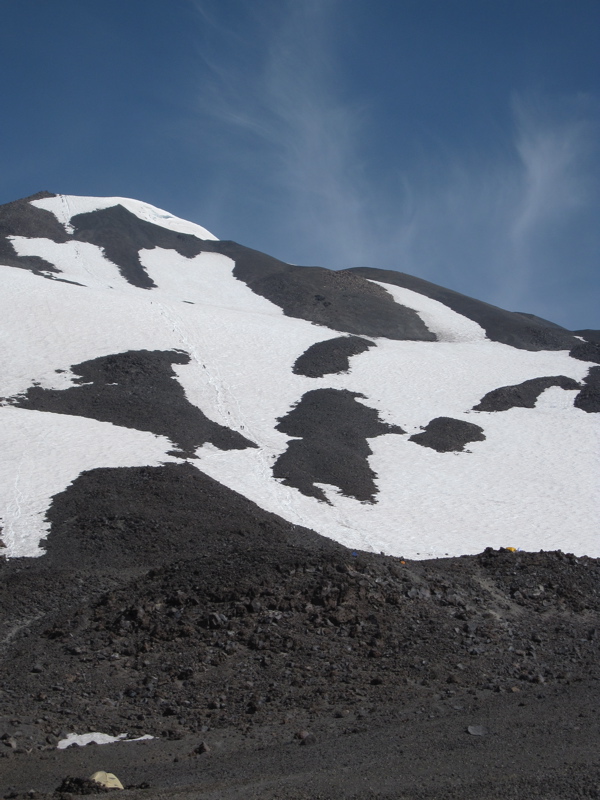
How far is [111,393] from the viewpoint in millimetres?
36656

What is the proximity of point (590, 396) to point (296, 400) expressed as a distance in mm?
22053

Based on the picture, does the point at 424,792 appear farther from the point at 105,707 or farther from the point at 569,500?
the point at 569,500

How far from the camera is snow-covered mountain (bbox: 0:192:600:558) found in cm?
2645

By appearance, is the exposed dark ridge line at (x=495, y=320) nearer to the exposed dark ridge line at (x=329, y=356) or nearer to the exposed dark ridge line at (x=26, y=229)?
the exposed dark ridge line at (x=329, y=356)

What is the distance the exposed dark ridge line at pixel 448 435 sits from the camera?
36938 mm

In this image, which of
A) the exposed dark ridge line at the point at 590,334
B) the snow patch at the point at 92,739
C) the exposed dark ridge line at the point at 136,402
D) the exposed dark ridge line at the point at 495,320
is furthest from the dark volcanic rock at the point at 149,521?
the exposed dark ridge line at the point at 590,334

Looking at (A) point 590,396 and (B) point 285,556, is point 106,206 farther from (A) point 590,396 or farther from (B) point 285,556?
(B) point 285,556

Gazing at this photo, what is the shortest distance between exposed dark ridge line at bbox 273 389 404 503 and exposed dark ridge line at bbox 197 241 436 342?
785 inches

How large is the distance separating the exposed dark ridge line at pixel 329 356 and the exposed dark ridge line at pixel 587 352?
19178 mm

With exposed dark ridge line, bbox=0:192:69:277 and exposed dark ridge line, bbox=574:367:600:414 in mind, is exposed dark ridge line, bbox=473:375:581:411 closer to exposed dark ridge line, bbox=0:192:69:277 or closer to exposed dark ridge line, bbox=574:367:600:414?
exposed dark ridge line, bbox=574:367:600:414

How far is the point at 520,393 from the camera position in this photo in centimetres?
4634

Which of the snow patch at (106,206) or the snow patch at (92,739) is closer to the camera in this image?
the snow patch at (92,739)

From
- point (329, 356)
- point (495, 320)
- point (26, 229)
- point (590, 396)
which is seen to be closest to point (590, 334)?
point (495, 320)

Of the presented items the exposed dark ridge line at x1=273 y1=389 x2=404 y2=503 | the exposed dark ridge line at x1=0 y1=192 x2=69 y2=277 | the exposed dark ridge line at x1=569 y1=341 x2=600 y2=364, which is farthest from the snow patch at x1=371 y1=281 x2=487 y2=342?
the exposed dark ridge line at x1=0 y1=192 x2=69 y2=277
